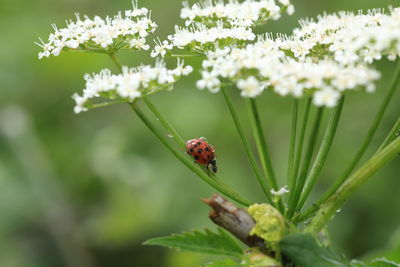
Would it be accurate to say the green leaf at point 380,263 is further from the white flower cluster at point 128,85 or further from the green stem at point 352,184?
the white flower cluster at point 128,85

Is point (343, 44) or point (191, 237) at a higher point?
point (343, 44)

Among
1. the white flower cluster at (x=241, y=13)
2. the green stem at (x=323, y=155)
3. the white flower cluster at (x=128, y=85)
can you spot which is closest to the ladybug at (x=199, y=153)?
the white flower cluster at (x=128, y=85)

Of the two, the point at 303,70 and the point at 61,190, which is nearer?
the point at 303,70

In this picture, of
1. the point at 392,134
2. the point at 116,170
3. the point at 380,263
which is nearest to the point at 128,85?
the point at 392,134

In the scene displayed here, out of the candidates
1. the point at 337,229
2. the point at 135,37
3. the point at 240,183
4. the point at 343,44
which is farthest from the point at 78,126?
the point at 343,44

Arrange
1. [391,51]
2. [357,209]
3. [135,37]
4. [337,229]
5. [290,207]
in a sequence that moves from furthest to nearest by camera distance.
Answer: [357,209]
[337,229]
[135,37]
[391,51]
[290,207]

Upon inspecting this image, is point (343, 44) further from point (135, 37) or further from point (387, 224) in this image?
point (387, 224)
